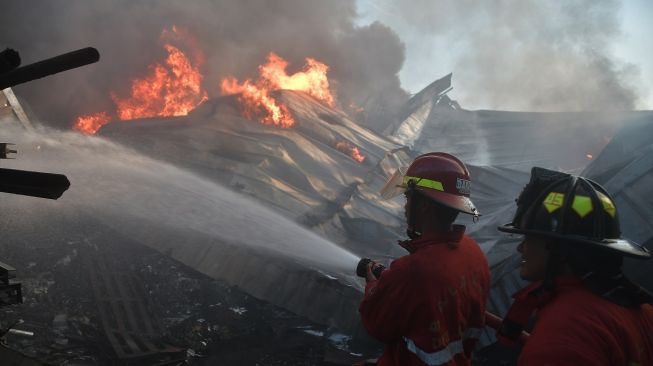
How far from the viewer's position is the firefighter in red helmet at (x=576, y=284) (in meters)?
1.26

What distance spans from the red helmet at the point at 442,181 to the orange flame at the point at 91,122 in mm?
18912

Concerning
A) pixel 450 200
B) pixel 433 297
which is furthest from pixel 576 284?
pixel 450 200

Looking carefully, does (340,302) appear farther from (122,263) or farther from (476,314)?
(476,314)

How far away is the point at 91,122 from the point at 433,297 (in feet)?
65.5

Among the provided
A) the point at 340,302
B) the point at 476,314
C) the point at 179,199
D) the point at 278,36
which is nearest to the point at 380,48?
the point at 278,36

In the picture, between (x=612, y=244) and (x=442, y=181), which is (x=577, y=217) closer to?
(x=612, y=244)

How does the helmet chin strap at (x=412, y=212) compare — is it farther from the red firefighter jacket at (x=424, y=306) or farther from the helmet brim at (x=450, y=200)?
the red firefighter jacket at (x=424, y=306)

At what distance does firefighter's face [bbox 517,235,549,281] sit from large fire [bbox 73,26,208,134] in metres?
18.7

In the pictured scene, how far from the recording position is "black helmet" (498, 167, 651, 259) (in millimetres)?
1566

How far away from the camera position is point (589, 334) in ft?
4.13

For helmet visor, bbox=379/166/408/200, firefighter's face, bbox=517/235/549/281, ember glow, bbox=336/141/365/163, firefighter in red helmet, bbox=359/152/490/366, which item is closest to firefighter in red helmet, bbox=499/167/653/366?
firefighter's face, bbox=517/235/549/281

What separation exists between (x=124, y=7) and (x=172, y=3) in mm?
2255

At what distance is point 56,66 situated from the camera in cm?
171

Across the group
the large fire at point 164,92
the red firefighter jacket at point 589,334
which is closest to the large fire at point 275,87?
the large fire at point 164,92
